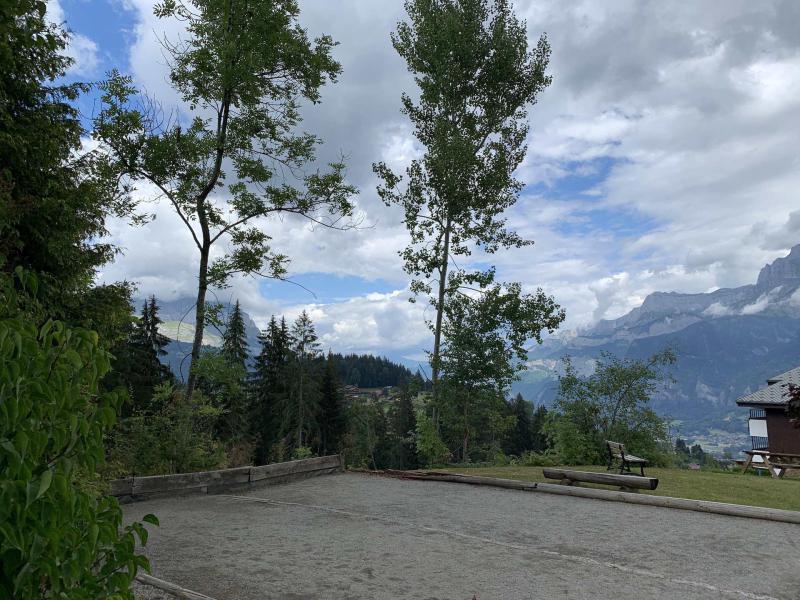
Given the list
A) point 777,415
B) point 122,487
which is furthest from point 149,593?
point 777,415

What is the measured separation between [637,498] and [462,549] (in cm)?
477

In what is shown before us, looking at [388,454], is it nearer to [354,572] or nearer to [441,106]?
[441,106]

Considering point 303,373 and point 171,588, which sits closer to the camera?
point 171,588

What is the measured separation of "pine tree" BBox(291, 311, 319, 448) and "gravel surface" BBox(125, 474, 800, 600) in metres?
42.0

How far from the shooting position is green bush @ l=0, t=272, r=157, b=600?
65.7 inches

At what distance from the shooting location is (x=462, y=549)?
6570mm

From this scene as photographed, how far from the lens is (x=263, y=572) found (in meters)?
5.61

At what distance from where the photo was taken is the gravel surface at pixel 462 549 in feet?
17.3

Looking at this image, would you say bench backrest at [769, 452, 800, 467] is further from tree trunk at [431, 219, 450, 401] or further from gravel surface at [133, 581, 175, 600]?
gravel surface at [133, 581, 175, 600]

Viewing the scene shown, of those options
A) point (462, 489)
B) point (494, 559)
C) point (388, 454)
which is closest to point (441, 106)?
point (462, 489)

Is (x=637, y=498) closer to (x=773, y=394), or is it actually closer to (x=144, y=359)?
(x=773, y=394)

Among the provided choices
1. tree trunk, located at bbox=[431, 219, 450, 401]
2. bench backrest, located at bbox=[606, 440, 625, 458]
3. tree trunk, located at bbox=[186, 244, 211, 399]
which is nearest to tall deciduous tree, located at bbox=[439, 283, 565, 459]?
tree trunk, located at bbox=[431, 219, 450, 401]

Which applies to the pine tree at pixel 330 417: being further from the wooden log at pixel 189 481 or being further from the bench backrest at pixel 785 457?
the wooden log at pixel 189 481

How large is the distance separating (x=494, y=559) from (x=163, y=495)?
6.59m
